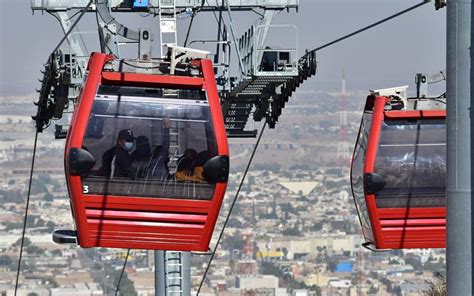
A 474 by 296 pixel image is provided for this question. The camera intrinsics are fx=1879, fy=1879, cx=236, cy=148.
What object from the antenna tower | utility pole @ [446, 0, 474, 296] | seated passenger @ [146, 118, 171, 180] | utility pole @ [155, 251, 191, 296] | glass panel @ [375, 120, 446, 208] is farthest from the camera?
the antenna tower

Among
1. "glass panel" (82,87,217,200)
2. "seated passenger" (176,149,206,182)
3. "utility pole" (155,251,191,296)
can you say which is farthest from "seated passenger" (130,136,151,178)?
"utility pole" (155,251,191,296)

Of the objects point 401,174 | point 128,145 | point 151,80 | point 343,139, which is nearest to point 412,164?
point 401,174

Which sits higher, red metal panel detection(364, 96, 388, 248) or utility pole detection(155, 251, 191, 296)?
red metal panel detection(364, 96, 388, 248)

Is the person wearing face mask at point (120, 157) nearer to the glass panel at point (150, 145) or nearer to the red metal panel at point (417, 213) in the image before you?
the glass panel at point (150, 145)

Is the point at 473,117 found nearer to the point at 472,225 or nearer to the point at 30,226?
the point at 472,225

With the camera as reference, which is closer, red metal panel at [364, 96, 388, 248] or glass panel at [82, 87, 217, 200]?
glass panel at [82, 87, 217, 200]

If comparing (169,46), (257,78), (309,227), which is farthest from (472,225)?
(309,227)

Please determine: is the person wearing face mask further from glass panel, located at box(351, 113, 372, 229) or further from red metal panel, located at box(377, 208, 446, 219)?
red metal panel, located at box(377, 208, 446, 219)
